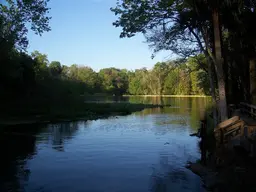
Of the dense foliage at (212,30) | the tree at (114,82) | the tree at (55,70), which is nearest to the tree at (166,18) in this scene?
the dense foliage at (212,30)

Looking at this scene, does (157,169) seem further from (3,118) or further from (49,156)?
(3,118)

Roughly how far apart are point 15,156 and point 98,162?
5182 millimetres

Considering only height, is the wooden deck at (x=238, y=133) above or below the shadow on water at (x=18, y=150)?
above

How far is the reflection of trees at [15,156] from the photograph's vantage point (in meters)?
11.1

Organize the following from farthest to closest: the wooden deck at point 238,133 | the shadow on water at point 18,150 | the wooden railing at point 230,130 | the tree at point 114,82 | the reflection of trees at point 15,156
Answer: the tree at point 114,82 < the wooden railing at point 230,130 < the shadow on water at point 18,150 < the reflection of trees at point 15,156 < the wooden deck at point 238,133

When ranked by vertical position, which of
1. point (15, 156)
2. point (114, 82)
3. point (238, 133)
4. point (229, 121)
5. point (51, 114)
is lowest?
point (15, 156)

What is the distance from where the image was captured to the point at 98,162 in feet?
47.1

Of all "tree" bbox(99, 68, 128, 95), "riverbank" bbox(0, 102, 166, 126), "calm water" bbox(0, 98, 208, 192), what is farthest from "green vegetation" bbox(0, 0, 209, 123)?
"tree" bbox(99, 68, 128, 95)

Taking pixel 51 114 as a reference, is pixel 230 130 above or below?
above

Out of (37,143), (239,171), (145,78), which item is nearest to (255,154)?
(239,171)

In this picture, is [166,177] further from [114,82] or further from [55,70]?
[114,82]

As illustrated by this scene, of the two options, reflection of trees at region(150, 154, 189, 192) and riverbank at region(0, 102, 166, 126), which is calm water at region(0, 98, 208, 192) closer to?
reflection of trees at region(150, 154, 189, 192)

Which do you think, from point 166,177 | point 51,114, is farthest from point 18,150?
point 51,114

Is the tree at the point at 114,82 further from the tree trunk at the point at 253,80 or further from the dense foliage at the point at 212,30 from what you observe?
the tree trunk at the point at 253,80
